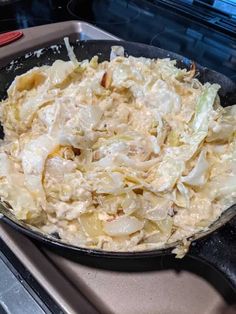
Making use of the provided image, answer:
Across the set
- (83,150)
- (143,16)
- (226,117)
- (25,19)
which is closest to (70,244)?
(83,150)

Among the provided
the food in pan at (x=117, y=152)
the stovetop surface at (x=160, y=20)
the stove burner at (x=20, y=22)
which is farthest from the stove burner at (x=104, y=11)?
the food in pan at (x=117, y=152)

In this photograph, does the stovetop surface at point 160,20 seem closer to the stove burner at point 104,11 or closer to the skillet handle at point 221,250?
the stove burner at point 104,11

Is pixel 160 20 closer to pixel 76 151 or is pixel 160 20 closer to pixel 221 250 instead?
pixel 76 151

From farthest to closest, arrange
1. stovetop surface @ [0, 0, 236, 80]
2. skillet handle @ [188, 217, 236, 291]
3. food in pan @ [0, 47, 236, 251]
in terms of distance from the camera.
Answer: stovetop surface @ [0, 0, 236, 80] < food in pan @ [0, 47, 236, 251] < skillet handle @ [188, 217, 236, 291]

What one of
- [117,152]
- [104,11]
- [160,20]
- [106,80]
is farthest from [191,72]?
[104,11]

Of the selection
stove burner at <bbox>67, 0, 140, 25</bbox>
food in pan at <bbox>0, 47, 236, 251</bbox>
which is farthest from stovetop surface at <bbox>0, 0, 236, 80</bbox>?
food in pan at <bbox>0, 47, 236, 251</bbox>

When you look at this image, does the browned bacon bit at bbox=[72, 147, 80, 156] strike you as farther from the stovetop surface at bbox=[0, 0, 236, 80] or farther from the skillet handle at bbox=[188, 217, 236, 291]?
the stovetop surface at bbox=[0, 0, 236, 80]
